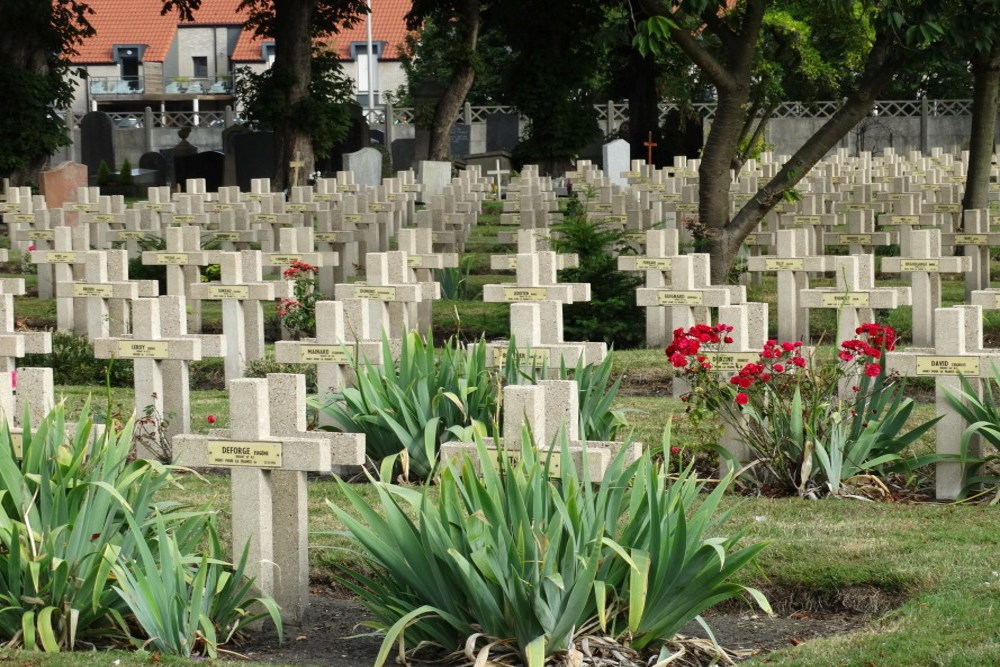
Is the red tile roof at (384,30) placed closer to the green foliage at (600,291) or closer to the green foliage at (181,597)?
the green foliage at (600,291)

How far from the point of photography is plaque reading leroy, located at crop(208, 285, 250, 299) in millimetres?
11258

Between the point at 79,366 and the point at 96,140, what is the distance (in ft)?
99.6

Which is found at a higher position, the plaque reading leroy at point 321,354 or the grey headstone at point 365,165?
the grey headstone at point 365,165

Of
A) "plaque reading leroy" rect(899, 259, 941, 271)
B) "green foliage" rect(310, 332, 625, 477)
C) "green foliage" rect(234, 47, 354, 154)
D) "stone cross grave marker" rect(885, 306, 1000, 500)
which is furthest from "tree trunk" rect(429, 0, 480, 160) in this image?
"stone cross grave marker" rect(885, 306, 1000, 500)

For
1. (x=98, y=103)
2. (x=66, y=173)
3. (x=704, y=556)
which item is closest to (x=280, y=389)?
(x=704, y=556)

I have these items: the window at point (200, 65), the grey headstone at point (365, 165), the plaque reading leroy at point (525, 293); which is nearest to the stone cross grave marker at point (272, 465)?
the plaque reading leroy at point (525, 293)

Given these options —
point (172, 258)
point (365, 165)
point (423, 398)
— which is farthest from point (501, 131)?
point (423, 398)

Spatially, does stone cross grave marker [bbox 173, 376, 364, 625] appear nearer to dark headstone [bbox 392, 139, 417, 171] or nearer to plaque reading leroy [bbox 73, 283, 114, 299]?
plaque reading leroy [bbox 73, 283, 114, 299]

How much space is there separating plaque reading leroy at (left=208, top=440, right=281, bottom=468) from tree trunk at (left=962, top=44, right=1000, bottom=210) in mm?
13616

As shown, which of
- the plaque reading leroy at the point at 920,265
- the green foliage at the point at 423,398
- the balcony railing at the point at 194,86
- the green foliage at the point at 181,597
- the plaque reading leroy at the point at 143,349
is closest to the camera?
the green foliage at the point at 181,597

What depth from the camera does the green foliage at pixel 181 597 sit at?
18.5 feet

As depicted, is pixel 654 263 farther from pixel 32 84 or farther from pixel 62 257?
pixel 32 84

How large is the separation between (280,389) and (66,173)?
→ 19.9 m

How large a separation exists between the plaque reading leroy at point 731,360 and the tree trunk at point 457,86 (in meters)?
23.7
